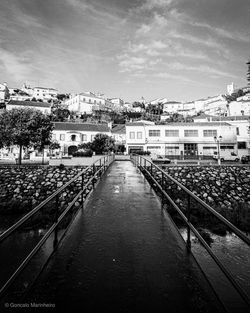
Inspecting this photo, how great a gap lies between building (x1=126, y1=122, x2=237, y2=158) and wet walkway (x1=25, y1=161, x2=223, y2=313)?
41.4 meters

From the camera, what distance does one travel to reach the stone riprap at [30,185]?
14.1 metres

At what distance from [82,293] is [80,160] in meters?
22.2

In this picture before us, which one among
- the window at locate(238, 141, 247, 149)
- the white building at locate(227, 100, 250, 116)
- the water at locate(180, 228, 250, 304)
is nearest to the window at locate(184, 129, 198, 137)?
the window at locate(238, 141, 247, 149)

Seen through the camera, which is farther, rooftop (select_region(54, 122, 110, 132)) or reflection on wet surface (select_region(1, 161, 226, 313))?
rooftop (select_region(54, 122, 110, 132))

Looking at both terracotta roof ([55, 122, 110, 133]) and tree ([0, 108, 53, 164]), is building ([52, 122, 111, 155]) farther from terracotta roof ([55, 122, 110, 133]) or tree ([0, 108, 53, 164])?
tree ([0, 108, 53, 164])

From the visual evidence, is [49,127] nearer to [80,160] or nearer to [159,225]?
[80,160]

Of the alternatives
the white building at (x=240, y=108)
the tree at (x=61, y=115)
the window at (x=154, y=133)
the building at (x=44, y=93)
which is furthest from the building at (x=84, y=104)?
the white building at (x=240, y=108)

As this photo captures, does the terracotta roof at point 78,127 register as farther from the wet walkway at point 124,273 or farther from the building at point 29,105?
the wet walkway at point 124,273

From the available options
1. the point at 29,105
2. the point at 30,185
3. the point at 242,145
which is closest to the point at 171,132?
the point at 242,145

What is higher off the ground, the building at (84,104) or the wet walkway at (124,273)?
the building at (84,104)

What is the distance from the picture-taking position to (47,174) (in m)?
19.5

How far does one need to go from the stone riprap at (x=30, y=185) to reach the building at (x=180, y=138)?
26635 millimetres

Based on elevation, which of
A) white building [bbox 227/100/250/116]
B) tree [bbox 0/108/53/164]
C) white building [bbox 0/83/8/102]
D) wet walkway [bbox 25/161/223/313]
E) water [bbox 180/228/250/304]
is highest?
white building [bbox 0/83/8/102]

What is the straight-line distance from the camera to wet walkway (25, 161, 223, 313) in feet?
7.07
